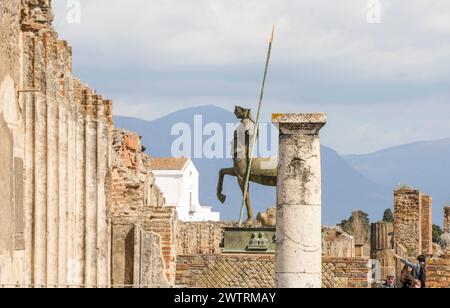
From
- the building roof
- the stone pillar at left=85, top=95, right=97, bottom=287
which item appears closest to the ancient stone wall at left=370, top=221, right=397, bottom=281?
the stone pillar at left=85, top=95, right=97, bottom=287

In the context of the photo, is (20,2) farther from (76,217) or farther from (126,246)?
(126,246)

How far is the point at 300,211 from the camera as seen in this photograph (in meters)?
18.8

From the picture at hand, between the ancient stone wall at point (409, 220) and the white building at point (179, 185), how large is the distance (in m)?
38.4

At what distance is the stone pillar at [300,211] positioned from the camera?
18750mm

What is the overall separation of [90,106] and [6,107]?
4824 mm

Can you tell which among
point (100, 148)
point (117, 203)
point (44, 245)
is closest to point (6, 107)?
point (44, 245)

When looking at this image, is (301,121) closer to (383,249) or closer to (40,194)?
(40,194)

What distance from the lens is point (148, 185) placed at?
29688 millimetres

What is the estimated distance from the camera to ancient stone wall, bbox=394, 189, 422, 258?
48000mm

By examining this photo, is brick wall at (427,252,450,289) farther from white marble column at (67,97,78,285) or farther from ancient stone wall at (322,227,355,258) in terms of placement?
ancient stone wall at (322,227,355,258)

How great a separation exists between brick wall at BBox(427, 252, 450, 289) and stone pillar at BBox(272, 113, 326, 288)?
4.86 metres

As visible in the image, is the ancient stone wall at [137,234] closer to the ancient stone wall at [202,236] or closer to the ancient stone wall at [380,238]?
the ancient stone wall at [202,236]

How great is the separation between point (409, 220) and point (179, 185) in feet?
136
